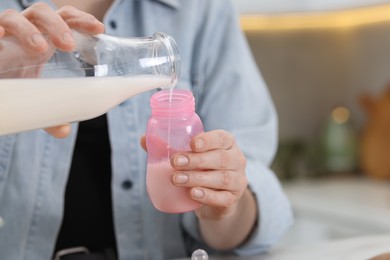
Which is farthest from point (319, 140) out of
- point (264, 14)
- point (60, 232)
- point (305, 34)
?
point (60, 232)

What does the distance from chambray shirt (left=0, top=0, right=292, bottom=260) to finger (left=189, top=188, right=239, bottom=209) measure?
0.68 ft

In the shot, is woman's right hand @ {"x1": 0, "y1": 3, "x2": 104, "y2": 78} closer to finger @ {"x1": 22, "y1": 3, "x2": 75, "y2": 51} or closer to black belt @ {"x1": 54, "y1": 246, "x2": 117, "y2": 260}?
finger @ {"x1": 22, "y1": 3, "x2": 75, "y2": 51}

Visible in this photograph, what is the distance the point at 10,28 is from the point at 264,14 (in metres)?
1.60

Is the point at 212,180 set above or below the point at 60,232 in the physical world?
above

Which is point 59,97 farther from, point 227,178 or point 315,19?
point 315,19

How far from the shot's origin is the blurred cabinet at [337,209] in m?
1.82

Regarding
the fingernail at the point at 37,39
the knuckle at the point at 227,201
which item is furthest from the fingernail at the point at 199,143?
the fingernail at the point at 37,39

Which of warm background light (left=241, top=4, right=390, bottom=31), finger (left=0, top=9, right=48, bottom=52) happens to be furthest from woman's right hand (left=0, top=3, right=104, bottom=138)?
warm background light (left=241, top=4, right=390, bottom=31)

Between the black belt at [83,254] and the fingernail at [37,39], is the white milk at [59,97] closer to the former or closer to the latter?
the fingernail at [37,39]

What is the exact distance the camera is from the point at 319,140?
2529 mm

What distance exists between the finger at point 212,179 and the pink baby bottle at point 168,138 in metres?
0.02

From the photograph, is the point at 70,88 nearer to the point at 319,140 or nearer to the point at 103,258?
the point at 103,258

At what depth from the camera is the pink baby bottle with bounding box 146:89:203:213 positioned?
2.38 ft

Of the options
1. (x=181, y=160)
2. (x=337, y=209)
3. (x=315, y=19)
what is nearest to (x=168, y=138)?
A: (x=181, y=160)
